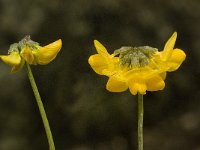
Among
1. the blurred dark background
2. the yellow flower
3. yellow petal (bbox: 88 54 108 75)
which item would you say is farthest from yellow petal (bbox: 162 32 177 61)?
the blurred dark background

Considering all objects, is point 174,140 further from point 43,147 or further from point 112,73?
point 112,73

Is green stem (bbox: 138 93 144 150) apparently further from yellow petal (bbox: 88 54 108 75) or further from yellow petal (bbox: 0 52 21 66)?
yellow petal (bbox: 0 52 21 66)

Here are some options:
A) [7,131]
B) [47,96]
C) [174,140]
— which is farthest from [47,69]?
[174,140]

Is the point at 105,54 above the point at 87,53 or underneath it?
underneath

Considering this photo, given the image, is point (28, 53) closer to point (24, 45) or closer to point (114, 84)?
point (24, 45)

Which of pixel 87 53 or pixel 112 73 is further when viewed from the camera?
pixel 87 53

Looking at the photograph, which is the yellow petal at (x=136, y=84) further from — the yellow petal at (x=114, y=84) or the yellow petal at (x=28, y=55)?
the yellow petal at (x=28, y=55)

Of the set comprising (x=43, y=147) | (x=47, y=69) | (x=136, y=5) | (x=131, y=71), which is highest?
(x=136, y=5)
